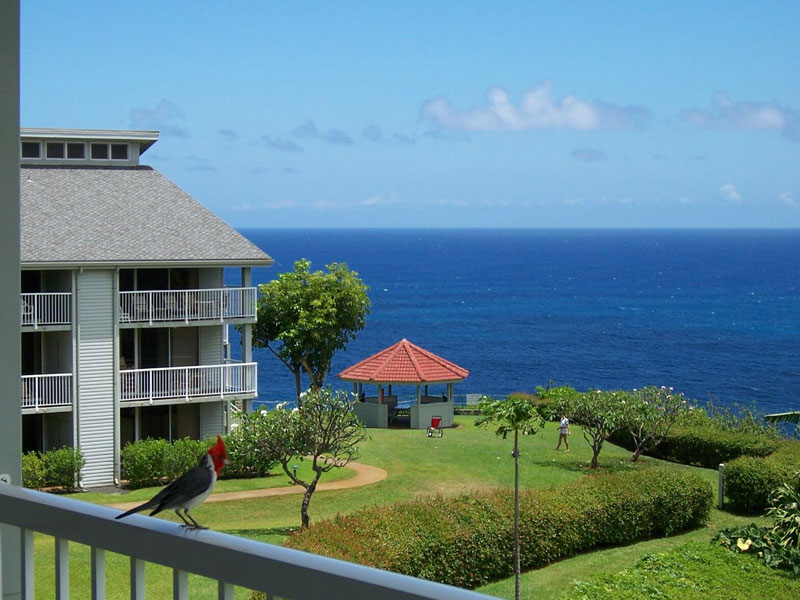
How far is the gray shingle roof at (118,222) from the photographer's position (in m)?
25.2

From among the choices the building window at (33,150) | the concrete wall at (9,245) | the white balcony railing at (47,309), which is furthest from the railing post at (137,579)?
the building window at (33,150)

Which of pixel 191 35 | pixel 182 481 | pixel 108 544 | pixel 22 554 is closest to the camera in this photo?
pixel 108 544

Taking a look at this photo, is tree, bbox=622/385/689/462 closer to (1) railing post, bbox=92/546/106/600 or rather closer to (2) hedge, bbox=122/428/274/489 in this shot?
(2) hedge, bbox=122/428/274/489

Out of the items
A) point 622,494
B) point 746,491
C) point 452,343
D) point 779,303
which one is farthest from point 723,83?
point 779,303

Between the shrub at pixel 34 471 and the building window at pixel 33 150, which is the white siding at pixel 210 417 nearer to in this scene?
the shrub at pixel 34 471

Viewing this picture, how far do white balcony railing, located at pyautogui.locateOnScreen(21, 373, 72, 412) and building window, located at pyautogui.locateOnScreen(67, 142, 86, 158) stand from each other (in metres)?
8.00

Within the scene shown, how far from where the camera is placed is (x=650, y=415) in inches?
1009

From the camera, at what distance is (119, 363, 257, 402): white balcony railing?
83.8ft

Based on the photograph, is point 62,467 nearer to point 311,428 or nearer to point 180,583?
point 311,428

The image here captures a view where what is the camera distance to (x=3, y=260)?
2.77 metres

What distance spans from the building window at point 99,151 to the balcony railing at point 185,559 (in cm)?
2907

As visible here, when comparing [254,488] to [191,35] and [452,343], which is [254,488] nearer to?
[191,35]

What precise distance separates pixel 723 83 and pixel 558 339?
8443 centimetres

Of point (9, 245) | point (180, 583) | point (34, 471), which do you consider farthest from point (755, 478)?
point (180, 583)
